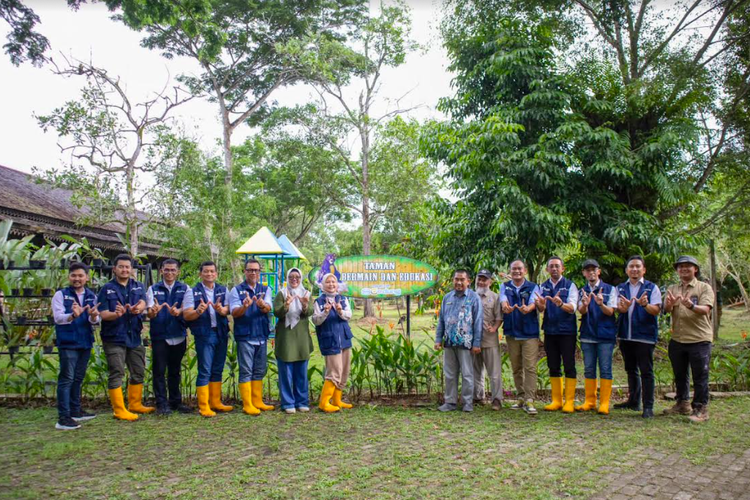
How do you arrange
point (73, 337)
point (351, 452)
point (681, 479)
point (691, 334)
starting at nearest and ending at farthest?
point (681, 479) < point (351, 452) < point (73, 337) < point (691, 334)

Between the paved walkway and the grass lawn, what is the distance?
0.19 ft

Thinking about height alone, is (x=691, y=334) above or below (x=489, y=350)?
above

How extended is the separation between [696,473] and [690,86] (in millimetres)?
7626

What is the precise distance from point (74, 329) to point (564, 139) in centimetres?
737

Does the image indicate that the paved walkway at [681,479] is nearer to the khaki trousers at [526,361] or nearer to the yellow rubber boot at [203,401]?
the khaki trousers at [526,361]

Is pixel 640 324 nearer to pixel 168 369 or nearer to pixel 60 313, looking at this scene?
pixel 168 369

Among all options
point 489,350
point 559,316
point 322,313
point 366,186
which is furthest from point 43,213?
point 559,316

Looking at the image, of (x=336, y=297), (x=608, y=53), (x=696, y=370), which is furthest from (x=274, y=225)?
(x=696, y=370)

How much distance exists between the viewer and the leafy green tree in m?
8.21

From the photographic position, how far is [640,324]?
5379mm

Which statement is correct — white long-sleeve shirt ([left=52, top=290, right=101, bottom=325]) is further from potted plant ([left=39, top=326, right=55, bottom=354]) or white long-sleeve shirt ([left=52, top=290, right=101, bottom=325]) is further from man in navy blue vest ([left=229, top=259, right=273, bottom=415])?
man in navy blue vest ([left=229, top=259, right=273, bottom=415])

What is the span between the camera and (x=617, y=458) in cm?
402

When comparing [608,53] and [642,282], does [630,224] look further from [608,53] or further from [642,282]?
[608,53]

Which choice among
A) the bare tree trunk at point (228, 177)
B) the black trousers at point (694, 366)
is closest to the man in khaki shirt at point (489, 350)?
the black trousers at point (694, 366)
